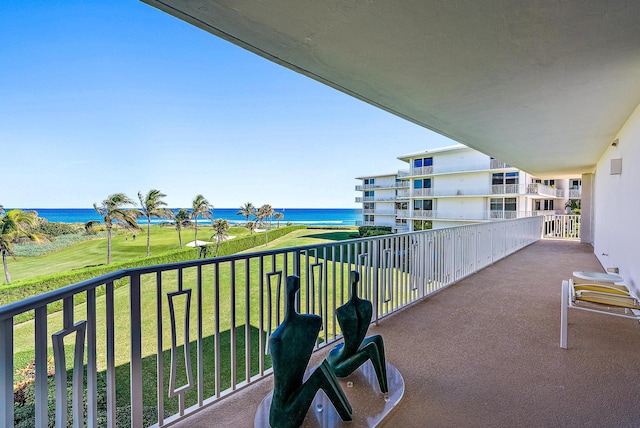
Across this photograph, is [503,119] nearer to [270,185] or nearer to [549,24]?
[549,24]

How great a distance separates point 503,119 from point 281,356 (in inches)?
154

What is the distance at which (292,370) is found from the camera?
154 cm

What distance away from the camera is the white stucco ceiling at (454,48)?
1682 millimetres

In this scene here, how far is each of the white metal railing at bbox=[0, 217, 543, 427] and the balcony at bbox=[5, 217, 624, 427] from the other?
0.03 feet

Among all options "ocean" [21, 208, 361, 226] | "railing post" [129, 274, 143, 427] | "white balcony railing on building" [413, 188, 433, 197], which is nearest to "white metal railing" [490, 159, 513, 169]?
"white balcony railing on building" [413, 188, 433, 197]

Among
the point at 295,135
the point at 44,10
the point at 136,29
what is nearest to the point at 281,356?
the point at 136,29

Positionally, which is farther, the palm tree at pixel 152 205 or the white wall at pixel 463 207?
the white wall at pixel 463 207

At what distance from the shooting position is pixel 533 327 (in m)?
3.08

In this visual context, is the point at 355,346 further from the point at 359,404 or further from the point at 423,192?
the point at 423,192

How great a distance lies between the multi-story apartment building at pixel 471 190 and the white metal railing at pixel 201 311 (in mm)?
13725

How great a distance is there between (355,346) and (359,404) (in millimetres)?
316

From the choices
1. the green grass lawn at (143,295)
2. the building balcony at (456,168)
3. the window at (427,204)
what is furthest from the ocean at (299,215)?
the building balcony at (456,168)

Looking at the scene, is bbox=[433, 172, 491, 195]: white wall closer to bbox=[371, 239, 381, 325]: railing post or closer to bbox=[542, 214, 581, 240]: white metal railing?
bbox=[542, 214, 581, 240]: white metal railing

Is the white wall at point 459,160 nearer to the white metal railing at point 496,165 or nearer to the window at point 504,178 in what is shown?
the white metal railing at point 496,165
